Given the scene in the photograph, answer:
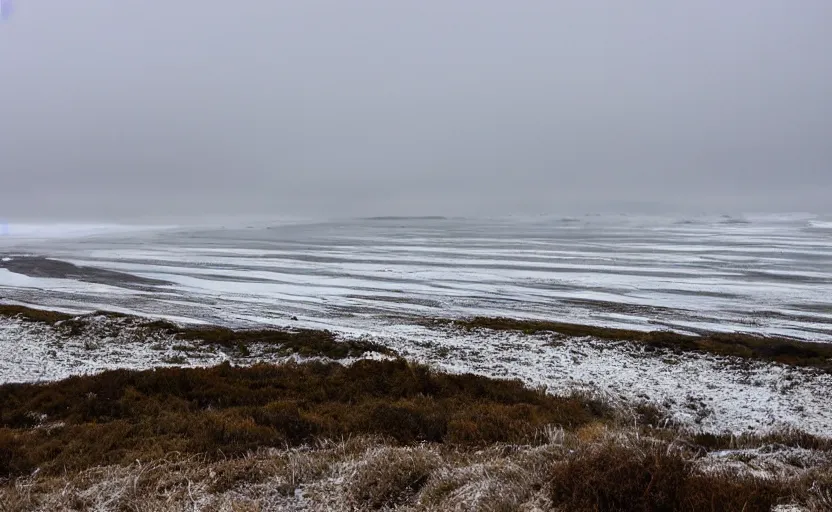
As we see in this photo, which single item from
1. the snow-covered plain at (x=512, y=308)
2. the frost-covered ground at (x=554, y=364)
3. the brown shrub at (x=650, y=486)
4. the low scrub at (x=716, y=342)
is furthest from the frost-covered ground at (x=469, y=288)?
the brown shrub at (x=650, y=486)

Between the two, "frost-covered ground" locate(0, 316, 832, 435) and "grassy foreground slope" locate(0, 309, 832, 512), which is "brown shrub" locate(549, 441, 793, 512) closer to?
"grassy foreground slope" locate(0, 309, 832, 512)

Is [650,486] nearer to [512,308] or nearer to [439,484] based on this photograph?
[439,484]

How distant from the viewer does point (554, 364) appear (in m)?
13.9

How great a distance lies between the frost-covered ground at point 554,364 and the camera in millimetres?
10484

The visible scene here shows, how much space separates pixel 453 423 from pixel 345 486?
10.3 feet

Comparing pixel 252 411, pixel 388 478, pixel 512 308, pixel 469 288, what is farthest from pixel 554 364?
pixel 469 288

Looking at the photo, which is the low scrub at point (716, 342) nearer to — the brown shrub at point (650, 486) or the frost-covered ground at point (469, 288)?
the frost-covered ground at point (469, 288)

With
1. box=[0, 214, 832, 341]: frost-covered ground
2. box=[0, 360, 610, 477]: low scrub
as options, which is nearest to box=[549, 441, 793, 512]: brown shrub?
box=[0, 360, 610, 477]: low scrub

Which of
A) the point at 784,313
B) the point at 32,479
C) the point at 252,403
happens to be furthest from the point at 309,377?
the point at 784,313

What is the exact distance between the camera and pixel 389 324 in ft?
63.0

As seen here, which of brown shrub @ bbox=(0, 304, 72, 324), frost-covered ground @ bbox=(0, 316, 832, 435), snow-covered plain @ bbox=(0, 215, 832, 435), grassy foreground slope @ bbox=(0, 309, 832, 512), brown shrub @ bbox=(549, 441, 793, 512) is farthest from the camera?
brown shrub @ bbox=(0, 304, 72, 324)

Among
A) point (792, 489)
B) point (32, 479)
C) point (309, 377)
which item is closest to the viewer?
point (792, 489)

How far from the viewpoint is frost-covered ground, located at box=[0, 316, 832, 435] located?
10484 mm

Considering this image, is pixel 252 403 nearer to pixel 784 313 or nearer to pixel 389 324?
pixel 389 324
